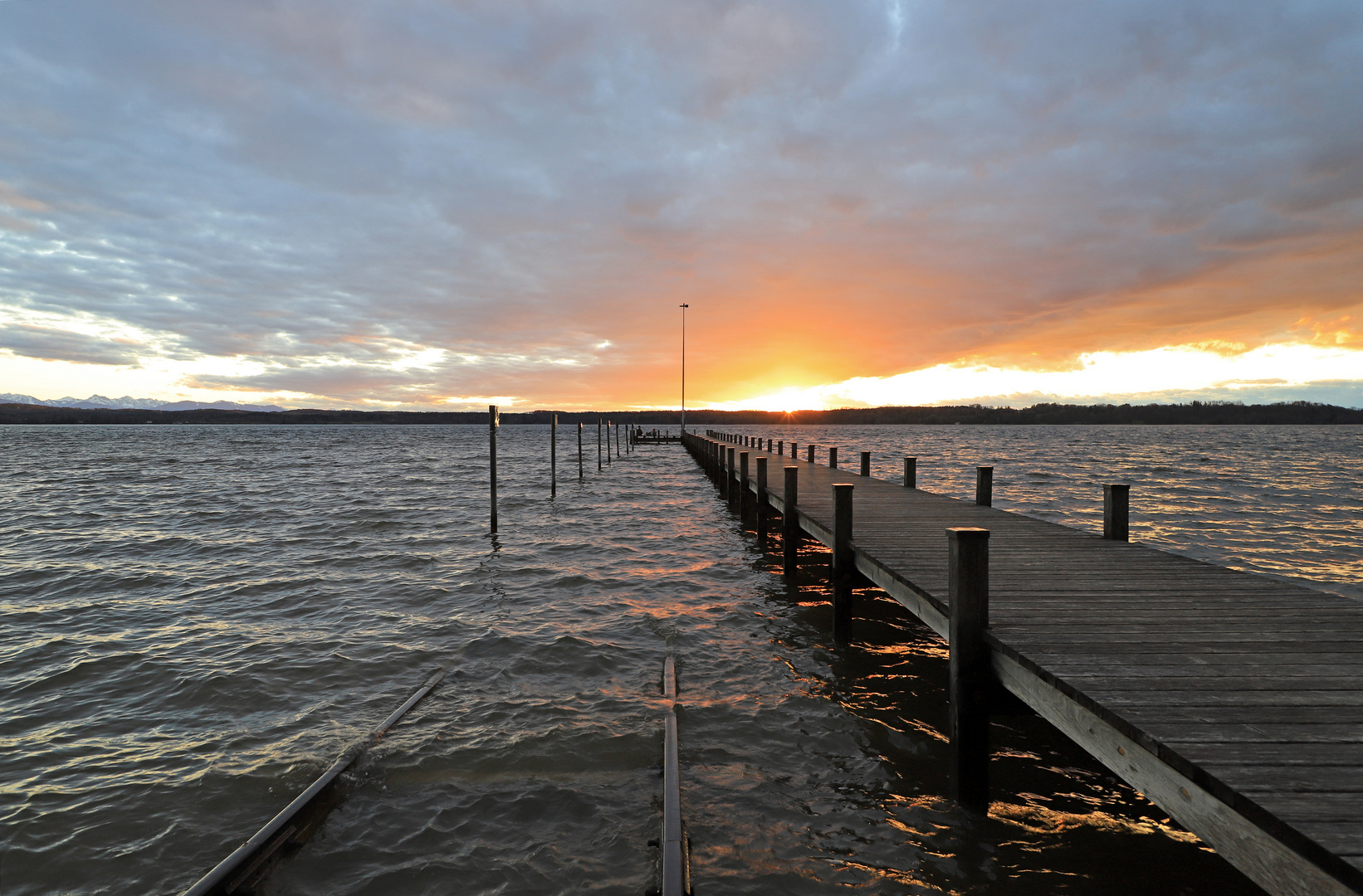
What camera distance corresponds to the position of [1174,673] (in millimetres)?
3697

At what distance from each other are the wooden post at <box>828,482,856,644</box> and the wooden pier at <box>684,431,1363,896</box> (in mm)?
29

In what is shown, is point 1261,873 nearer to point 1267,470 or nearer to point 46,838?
point 46,838

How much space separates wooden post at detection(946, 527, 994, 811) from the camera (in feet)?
14.7

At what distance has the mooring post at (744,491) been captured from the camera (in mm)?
17859

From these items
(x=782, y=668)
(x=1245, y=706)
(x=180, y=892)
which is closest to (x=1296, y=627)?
(x=1245, y=706)

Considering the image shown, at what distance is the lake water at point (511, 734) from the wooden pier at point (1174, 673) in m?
1.04

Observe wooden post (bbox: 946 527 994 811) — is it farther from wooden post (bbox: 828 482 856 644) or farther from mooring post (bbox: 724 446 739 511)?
mooring post (bbox: 724 446 739 511)

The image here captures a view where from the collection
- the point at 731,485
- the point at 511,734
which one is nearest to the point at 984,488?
the point at 511,734

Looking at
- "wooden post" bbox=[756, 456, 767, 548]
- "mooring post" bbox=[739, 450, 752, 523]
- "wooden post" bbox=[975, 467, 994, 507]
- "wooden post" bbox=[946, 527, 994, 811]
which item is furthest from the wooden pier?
"mooring post" bbox=[739, 450, 752, 523]

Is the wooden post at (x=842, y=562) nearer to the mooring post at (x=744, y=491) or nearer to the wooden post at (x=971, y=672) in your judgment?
the wooden post at (x=971, y=672)

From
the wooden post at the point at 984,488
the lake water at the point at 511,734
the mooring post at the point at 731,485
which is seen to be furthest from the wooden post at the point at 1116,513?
the mooring post at the point at 731,485

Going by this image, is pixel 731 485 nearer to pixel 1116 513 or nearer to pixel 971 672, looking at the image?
pixel 1116 513

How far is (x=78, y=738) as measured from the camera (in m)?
5.82

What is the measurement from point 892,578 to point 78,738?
787cm
